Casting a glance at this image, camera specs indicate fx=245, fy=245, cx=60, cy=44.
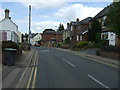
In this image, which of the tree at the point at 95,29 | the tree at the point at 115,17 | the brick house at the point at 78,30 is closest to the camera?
the tree at the point at 115,17

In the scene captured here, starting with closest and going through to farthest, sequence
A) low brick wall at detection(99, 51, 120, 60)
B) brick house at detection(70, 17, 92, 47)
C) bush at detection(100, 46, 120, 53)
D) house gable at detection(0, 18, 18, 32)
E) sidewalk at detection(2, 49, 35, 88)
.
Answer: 1. sidewalk at detection(2, 49, 35, 88)
2. low brick wall at detection(99, 51, 120, 60)
3. bush at detection(100, 46, 120, 53)
4. house gable at detection(0, 18, 18, 32)
5. brick house at detection(70, 17, 92, 47)

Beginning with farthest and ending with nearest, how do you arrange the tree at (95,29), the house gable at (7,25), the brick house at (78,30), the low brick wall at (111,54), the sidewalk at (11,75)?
the brick house at (78,30), the house gable at (7,25), the tree at (95,29), the low brick wall at (111,54), the sidewalk at (11,75)

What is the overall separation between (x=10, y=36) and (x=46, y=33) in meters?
92.8

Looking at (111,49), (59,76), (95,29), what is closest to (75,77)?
(59,76)

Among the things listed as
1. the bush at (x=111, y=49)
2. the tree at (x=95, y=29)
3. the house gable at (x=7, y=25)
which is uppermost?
the house gable at (x=7, y=25)

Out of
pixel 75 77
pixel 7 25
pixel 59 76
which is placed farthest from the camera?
pixel 7 25

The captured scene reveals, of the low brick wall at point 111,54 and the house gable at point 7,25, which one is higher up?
the house gable at point 7,25

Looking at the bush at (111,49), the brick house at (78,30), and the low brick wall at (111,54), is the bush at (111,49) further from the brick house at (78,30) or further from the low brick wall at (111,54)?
the brick house at (78,30)

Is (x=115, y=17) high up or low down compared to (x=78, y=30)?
down

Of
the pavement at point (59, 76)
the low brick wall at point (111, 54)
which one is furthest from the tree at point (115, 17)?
the pavement at point (59, 76)

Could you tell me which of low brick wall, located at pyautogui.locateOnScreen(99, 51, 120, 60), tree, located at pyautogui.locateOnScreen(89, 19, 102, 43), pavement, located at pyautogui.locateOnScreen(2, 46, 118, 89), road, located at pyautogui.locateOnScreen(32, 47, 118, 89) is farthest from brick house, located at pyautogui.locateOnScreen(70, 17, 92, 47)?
road, located at pyautogui.locateOnScreen(32, 47, 118, 89)

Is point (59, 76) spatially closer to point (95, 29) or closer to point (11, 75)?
point (11, 75)

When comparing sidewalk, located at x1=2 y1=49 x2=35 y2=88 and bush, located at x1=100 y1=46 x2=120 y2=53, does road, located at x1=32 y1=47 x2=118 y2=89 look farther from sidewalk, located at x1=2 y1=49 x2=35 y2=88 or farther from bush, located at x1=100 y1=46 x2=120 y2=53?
Result: bush, located at x1=100 y1=46 x2=120 y2=53

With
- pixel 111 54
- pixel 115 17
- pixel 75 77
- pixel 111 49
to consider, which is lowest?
pixel 75 77
